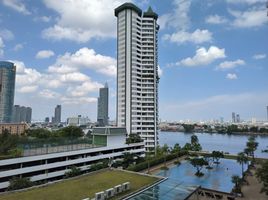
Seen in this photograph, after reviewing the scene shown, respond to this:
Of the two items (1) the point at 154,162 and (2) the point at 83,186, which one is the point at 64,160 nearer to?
(1) the point at 154,162

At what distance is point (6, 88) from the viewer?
6093 inches

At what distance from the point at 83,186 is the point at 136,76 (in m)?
63.9

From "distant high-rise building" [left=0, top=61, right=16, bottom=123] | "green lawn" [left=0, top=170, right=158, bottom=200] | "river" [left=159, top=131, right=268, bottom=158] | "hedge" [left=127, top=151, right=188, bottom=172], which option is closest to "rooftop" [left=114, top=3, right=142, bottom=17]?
"hedge" [left=127, top=151, right=188, bottom=172]

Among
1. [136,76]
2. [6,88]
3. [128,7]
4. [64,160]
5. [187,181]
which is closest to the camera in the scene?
[187,181]

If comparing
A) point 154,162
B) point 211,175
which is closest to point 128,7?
point 154,162

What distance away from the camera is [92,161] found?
46.8 meters

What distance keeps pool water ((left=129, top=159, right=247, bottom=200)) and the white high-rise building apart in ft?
91.5

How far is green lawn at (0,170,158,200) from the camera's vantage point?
19.4m

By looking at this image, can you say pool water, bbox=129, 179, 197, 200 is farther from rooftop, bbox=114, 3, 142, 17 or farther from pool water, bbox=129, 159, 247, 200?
rooftop, bbox=114, 3, 142, 17

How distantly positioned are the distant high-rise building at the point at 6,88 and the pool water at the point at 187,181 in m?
132

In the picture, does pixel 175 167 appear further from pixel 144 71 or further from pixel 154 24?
pixel 154 24

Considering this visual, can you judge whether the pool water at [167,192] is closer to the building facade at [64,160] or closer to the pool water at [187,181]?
the pool water at [187,181]

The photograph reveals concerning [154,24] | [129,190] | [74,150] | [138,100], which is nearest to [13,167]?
[74,150]

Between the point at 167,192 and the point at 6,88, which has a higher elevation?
the point at 6,88
